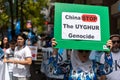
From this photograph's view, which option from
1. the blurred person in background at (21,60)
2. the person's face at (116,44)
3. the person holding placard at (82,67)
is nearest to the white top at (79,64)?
the person holding placard at (82,67)

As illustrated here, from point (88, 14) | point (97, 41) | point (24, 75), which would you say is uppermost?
point (88, 14)

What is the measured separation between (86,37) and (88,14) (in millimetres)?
315

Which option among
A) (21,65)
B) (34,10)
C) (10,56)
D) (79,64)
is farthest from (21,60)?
(34,10)

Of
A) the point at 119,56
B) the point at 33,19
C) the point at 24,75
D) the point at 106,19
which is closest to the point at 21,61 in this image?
the point at 24,75

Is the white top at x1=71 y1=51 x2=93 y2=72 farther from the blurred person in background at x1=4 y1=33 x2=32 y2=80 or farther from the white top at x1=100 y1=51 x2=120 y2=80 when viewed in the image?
the blurred person in background at x1=4 y1=33 x2=32 y2=80

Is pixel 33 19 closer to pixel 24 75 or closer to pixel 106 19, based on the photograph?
pixel 24 75

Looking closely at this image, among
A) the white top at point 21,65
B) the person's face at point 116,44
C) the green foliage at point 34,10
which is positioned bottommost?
the white top at point 21,65

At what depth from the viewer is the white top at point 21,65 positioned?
25.2 feet

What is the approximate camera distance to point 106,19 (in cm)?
537

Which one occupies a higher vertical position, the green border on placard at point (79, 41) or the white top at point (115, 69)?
the green border on placard at point (79, 41)

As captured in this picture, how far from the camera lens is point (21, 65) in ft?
25.7

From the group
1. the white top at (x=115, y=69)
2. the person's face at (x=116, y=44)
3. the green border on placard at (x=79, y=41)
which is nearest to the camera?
the green border on placard at (x=79, y=41)

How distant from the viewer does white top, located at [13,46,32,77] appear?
7.68m

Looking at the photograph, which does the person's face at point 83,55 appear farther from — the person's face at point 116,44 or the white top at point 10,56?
the white top at point 10,56
